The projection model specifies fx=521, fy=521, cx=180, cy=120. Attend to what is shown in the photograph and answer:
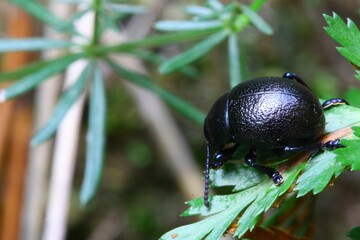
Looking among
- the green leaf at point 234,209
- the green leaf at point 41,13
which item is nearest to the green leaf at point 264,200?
the green leaf at point 234,209

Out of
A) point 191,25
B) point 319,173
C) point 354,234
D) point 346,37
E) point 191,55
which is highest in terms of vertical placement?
point 191,25

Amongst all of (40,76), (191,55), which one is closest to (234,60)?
(191,55)

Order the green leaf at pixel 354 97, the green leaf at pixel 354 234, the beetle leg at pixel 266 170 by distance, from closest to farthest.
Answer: the green leaf at pixel 354 234
the beetle leg at pixel 266 170
the green leaf at pixel 354 97

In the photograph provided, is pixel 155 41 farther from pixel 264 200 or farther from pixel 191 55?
pixel 264 200

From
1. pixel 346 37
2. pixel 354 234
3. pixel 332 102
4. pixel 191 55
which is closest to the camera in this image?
pixel 354 234

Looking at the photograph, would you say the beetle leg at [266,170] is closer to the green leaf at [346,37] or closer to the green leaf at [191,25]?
the green leaf at [346,37]

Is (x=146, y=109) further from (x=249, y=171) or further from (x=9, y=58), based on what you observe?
(x=249, y=171)

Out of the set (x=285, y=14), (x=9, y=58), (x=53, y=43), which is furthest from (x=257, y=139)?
(x=285, y=14)

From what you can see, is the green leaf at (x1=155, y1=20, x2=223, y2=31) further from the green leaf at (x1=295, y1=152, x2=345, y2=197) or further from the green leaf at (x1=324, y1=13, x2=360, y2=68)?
the green leaf at (x1=295, y1=152, x2=345, y2=197)
